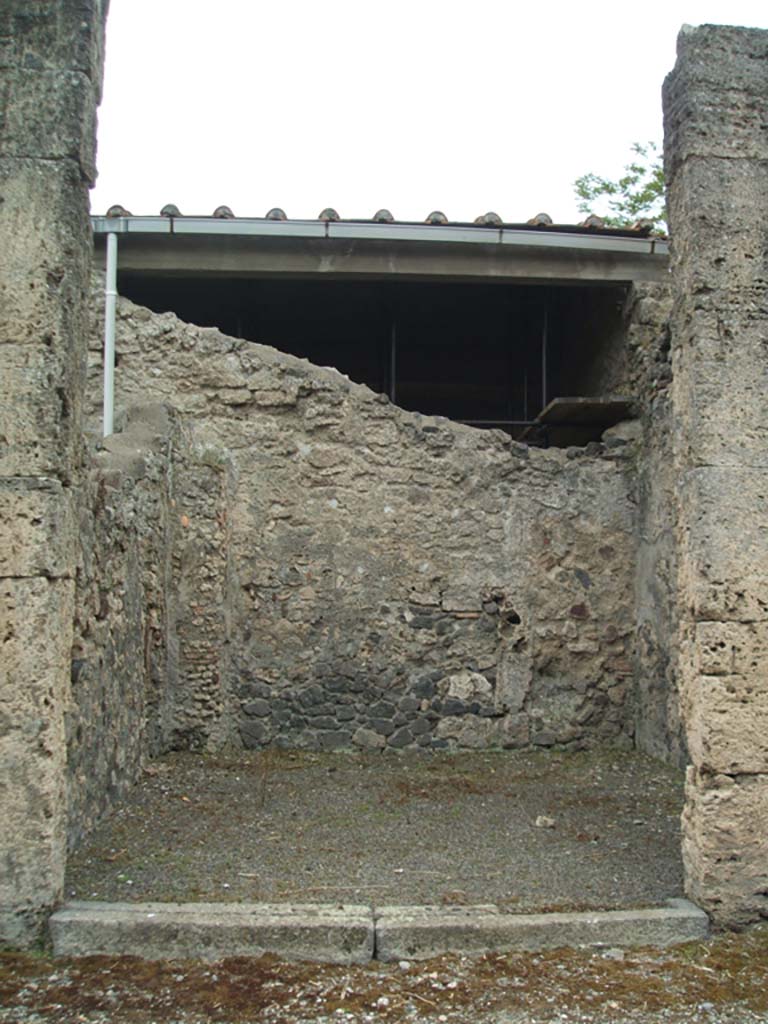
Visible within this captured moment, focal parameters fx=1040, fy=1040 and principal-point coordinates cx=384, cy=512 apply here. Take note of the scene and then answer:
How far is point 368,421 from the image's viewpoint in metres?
7.87

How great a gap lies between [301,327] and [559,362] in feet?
8.31

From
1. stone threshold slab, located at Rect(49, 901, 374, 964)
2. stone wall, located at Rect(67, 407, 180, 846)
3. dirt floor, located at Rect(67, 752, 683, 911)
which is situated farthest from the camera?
stone wall, located at Rect(67, 407, 180, 846)

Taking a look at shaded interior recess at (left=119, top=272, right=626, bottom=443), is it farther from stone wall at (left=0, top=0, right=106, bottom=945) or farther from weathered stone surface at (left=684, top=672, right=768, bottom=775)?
weathered stone surface at (left=684, top=672, right=768, bottom=775)

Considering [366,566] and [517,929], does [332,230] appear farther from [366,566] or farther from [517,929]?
[517,929]

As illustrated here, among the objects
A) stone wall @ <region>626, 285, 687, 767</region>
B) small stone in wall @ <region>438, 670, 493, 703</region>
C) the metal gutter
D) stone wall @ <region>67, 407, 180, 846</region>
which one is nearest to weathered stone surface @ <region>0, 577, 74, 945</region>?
stone wall @ <region>67, 407, 180, 846</region>

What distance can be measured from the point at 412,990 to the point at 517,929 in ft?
1.75

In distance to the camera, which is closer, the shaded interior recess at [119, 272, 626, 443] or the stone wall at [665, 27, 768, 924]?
the stone wall at [665, 27, 768, 924]

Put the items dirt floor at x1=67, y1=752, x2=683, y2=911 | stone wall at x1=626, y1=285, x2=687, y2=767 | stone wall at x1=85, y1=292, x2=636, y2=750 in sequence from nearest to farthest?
1. dirt floor at x1=67, y1=752, x2=683, y2=911
2. stone wall at x1=626, y1=285, x2=687, y2=767
3. stone wall at x1=85, y1=292, x2=636, y2=750

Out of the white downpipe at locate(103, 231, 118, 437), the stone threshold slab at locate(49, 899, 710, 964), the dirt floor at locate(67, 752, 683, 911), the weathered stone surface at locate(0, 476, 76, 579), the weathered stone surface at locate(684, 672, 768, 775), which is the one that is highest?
the white downpipe at locate(103, 231, 118, 437)

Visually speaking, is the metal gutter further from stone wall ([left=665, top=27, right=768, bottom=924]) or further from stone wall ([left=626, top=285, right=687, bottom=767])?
stone wall ([left=665, top=27, right=768, bottom=924])

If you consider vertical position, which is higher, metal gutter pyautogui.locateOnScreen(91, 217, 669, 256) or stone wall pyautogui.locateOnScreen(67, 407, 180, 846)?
metal gutter pyautogui.locateOnScreen(91, 217, 669, 256)

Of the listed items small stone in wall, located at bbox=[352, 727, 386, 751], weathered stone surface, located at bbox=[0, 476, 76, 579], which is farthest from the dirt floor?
weathered stone surface, located at bbox=[0, 476, 76, 579]

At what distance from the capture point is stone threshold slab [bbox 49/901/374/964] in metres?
3.84

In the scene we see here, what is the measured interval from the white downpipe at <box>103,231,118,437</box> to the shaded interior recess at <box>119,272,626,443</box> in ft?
5.23
